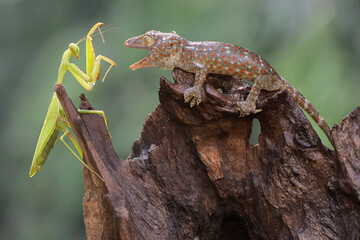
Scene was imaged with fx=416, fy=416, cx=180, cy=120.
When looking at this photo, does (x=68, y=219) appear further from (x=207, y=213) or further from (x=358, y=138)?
(x=358, y=138)

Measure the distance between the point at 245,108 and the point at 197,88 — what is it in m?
0.26

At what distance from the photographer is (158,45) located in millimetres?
2324

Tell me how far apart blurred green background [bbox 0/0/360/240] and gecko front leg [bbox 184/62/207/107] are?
4.07ft

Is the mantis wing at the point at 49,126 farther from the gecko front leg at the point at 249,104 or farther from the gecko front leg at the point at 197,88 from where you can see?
the gecko front leg at the point at 249,104

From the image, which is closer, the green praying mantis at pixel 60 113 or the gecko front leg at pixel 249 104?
the gecko front leg at pixel 249 104

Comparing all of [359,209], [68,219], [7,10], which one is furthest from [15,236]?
[359,209]

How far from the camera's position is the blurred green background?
3.12 metres

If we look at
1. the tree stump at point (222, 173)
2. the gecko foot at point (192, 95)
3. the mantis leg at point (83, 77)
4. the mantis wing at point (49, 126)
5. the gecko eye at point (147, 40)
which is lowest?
the tree stump at point (222, 173)

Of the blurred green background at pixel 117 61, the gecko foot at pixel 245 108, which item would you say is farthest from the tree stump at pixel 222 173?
the blurred green background at pixel 117 61

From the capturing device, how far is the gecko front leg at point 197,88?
207cm

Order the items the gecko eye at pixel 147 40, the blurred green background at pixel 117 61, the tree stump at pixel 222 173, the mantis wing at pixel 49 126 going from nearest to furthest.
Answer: the tree stump at pixel 222 173 < the mantis wing at pixel 49 126 < the gecko eye at pixel 147 40 < the blurred green background at pixel 117 61

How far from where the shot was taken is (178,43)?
2324 mm

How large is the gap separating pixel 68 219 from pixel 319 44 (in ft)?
8.15

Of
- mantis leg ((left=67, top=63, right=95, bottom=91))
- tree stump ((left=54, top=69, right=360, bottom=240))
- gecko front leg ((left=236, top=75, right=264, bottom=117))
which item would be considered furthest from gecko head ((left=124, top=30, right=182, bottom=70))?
gecko front leg ((left=236, top=75, right=264, bottom=117))
